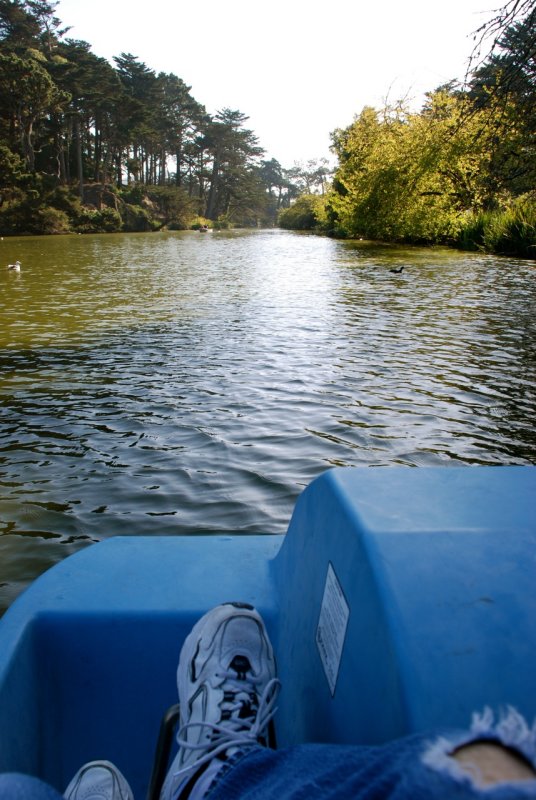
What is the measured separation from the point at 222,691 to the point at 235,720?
6 cm

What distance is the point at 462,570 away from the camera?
951 millimetres

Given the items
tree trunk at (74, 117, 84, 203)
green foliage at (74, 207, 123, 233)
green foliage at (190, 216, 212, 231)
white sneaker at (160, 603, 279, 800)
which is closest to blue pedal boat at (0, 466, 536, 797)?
white sneaker at (160, 603, 279, 800)

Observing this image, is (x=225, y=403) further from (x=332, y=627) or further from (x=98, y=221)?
(x=98, y=221)

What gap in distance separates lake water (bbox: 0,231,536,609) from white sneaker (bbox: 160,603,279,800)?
1596 millimetres

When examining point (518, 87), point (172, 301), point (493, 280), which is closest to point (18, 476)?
point (518, 87)

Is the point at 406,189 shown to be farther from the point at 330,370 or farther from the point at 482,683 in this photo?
the point at 482,683

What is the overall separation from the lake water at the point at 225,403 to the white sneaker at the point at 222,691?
1596 millimetres

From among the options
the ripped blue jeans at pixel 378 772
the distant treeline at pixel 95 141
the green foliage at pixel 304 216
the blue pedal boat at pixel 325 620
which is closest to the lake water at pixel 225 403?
the blue pedal boat at pixel 325 620

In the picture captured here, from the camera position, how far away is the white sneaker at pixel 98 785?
116 centimetres

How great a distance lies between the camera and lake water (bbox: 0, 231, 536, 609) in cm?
338

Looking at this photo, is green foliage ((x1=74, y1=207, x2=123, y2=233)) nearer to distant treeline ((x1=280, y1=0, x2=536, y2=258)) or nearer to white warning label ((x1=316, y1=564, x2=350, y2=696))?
distant treeline ((x1=280, y1=0, x2=536, y2=258))

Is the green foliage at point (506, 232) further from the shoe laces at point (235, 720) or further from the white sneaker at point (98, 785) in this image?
the white sneaker at point (98, 785)

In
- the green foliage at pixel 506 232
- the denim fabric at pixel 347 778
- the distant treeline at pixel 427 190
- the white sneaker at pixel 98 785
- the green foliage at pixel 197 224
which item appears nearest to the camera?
the denim fabric at pixel 347 778

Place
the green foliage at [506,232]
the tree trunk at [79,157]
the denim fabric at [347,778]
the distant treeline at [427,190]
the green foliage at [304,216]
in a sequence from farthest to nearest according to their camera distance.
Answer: the green foliage at [304,216], the tree trunk at [79,157], the distant treeline at [427,190], the green foliage at [506,232], the denim fabric at [347,778]
